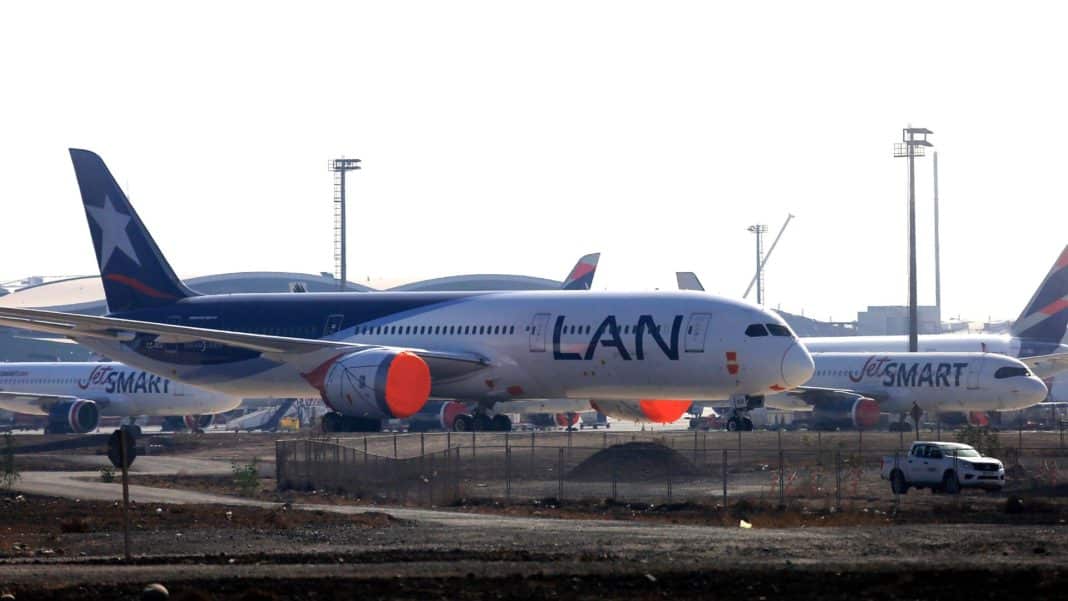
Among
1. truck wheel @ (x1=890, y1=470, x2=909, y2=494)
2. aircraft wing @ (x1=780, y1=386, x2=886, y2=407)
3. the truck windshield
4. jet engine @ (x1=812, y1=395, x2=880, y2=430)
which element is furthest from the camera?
aircraft wing @ (x1=780, y1=386, x2=886, y2=407)

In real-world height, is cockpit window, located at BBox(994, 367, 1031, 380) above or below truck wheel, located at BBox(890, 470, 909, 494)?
above

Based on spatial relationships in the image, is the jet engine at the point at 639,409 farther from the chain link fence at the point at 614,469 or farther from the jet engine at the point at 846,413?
the jet engine at the point at 846,413

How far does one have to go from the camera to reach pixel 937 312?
618 feet

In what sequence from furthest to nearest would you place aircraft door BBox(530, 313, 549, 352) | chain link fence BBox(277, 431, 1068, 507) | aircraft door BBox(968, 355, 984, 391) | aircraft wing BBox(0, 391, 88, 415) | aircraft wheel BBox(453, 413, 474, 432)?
aircraft wing BBox(0, 391, 88, 415), aircraft door BBox(968, 355, 984, 391), aircraft wheel BBox(453, 413, 474, 432), aircraft door BBox(530, 313, 549, 352), chain link fence BBox(277, 431, 1068, 507)

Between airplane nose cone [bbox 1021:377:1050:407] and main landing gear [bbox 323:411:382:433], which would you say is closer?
main landing gear [bbox 323:411:382:433]

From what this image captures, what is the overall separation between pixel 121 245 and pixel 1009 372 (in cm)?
3551

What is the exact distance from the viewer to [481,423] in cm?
5303

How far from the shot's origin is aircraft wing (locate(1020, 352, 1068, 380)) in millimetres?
75125

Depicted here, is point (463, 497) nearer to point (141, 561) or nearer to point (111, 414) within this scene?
point (141, 561)

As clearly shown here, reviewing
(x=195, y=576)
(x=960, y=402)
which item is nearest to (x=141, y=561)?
(x=195, y=576)

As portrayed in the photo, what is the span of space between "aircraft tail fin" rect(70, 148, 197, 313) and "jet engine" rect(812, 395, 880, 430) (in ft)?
92.8

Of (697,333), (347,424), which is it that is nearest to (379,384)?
(347,424)

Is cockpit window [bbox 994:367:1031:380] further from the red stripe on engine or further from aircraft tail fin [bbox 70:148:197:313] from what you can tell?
the red stripe on engine

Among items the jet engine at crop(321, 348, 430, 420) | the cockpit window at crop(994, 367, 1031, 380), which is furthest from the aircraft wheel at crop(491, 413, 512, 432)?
the cockpit window at crop(994, 367, 1031, 380)
